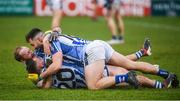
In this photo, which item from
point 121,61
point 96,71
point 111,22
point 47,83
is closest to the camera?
point 96,71

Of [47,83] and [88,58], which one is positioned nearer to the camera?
[88,58]

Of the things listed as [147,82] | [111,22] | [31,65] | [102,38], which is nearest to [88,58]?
[31,65]

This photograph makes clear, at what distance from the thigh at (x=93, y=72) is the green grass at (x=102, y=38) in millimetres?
160

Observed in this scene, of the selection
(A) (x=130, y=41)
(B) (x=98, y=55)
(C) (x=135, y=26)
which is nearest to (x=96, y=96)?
(B) (x=98, y=55)

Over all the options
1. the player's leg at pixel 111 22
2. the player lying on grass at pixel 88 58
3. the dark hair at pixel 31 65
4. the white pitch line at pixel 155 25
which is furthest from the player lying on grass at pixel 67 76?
the white pitch line at pixel 155 25

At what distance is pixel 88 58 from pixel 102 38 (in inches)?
462

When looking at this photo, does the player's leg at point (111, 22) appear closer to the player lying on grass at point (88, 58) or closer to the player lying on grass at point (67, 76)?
the player lying on grass at point (88, 58)

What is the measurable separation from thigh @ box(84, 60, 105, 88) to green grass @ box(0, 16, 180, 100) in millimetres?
160

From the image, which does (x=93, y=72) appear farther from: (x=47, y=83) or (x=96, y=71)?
(x=47, y=83)

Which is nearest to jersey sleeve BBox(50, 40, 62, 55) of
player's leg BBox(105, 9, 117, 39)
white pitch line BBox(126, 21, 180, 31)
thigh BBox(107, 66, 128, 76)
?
thigh BBox(107, 66, 128, 76)

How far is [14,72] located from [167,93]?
4.14 m

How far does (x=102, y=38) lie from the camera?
884 inches

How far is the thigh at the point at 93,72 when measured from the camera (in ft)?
34.4

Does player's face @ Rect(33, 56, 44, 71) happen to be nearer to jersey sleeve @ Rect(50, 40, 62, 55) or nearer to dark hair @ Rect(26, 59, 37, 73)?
dark hair @ Rect(26, 59, 37, 73)
